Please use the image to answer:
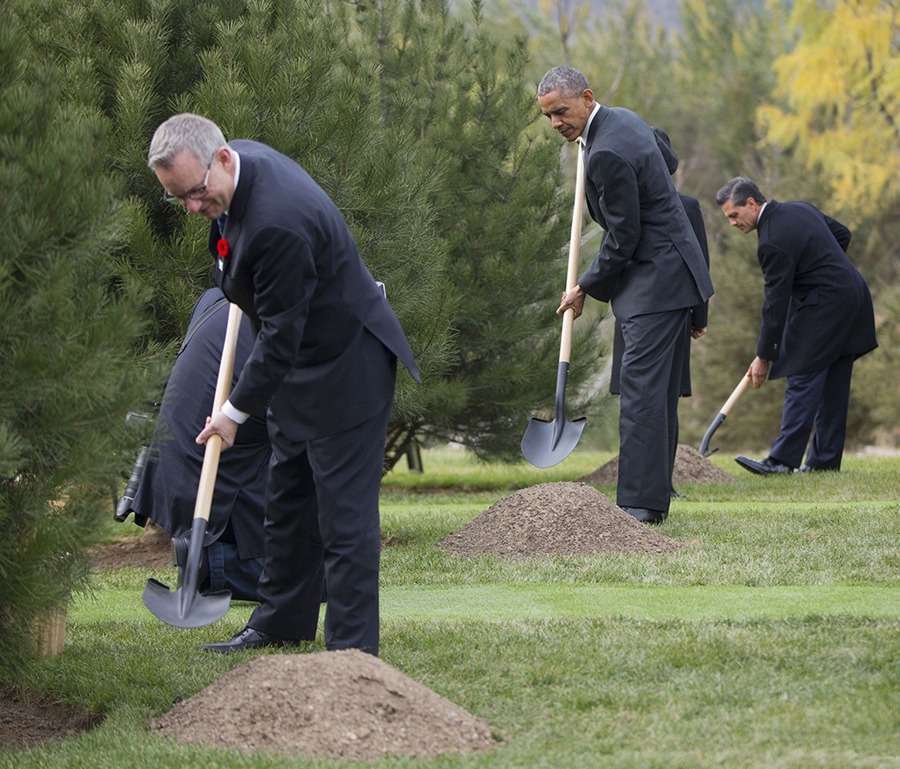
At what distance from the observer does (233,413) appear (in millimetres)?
4465

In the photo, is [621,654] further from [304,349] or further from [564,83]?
[564,83]

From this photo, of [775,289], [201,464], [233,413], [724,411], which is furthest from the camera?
[724,411]

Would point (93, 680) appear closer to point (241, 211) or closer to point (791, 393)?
point (241, 211)

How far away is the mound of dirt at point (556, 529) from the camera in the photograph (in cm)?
660

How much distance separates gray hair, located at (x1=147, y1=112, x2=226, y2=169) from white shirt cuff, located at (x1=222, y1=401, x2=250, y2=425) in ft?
2.60

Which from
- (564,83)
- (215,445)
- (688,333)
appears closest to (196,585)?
(215,445)

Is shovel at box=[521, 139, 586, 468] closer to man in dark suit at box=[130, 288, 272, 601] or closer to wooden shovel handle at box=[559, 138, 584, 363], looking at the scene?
wooden shovel handle at box=[559, 138, 584, 363]

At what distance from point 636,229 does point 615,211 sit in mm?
146

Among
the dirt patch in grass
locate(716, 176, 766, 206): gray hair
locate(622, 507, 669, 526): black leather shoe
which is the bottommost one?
the dirt patch in grass

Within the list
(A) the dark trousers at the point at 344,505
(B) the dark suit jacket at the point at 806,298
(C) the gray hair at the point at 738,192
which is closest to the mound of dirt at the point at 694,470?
(B) the dark suit jacket at the point at 806,298

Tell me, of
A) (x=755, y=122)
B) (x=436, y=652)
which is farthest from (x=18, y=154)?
(x=755, y=122)

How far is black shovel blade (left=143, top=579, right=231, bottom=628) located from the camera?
15.6 ft

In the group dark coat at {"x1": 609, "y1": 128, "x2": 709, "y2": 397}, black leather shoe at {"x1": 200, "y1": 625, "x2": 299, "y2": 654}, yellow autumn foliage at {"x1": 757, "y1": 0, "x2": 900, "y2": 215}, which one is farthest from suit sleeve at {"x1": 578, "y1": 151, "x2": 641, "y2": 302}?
yellow autumn foliage at {"x1": 757, "y1": 0, "x2": 900, "y2": 215}

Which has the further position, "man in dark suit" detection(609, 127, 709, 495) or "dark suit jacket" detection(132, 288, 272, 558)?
"man in dark suit" detection(609, 127, 709, 495)
